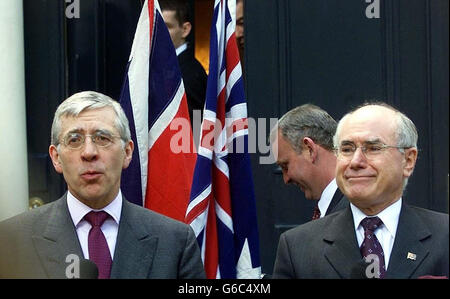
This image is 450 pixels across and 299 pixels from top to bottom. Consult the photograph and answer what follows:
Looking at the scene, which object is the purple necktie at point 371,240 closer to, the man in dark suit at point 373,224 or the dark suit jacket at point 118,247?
the man in dark suit at point 373,224

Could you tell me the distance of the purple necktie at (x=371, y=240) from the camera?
225 inches

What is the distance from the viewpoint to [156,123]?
6914mm

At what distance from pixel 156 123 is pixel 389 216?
5.72 ft

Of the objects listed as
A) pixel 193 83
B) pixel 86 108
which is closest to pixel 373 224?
pixel 86 108

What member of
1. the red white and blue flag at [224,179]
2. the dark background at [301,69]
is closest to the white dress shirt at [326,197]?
the red white and blue flag at [224,179]

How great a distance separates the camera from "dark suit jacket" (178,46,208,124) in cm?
773

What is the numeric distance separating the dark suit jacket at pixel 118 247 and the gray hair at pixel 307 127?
1.59 meters

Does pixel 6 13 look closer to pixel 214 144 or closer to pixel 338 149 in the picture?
pixel 214 144

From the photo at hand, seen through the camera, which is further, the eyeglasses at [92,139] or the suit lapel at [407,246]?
the eyeglasses at [92,139]

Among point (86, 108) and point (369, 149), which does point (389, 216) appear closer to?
point (369, 149)

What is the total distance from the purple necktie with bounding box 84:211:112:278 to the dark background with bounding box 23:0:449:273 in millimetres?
1844
